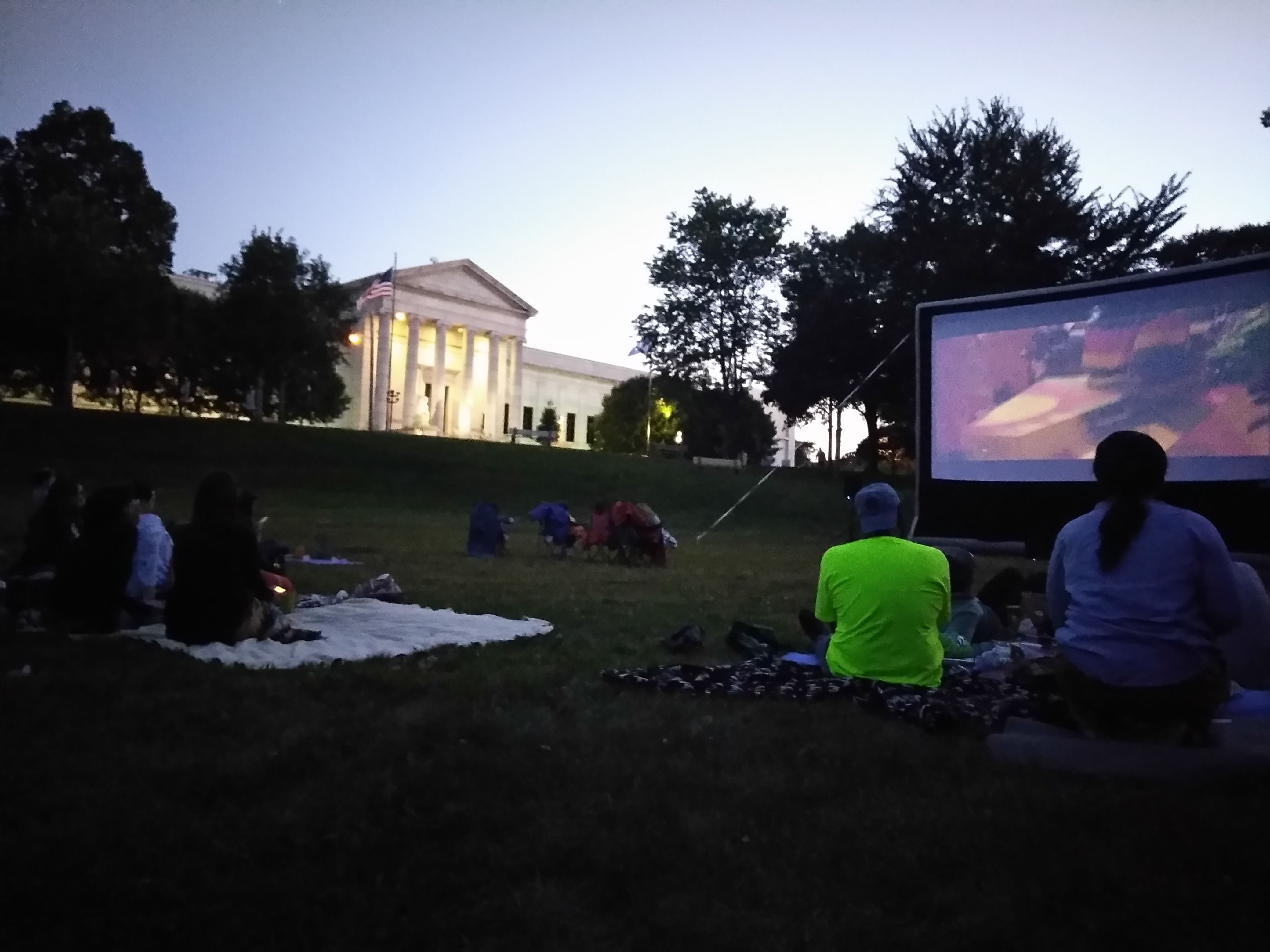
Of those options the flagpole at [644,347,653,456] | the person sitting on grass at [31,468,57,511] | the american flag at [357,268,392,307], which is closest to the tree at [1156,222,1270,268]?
the person sitting on grass at [31,468,57,511]

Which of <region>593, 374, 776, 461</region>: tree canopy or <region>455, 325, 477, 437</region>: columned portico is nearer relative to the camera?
<region>593, 374, 776, 461</region>: tree canopy

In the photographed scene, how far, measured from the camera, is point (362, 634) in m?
6.95

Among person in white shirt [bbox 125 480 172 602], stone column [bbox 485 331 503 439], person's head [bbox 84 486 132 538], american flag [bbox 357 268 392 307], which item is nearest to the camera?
person's head [bbox 84 486 132 538]

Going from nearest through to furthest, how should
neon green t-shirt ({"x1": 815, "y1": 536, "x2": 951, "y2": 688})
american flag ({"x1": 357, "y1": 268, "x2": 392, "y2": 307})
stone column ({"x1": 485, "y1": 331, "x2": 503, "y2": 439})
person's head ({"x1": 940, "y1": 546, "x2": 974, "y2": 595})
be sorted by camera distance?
neon green t-shirt ({"x1": 815, "y1": 536, "x2": 951, "y2": 688})
person's head ({"x1": 940, "y1": 546, "x2": 974, "y2": 595})
american flag ({"x1": 357, "y1": 268, "x2": 392, "y2": 307})
stone column ({"x1": 485, "y1": 331, "x2": 503, "y2": 439})

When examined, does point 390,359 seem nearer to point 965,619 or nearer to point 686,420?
point 686,420

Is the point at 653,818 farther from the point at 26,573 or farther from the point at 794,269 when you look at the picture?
the point at 794,269

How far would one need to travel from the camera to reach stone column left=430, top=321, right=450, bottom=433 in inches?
2327

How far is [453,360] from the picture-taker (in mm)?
61344

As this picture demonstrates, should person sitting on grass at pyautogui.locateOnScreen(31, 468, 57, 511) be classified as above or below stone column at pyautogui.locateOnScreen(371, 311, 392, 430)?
below

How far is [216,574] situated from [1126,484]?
500cm

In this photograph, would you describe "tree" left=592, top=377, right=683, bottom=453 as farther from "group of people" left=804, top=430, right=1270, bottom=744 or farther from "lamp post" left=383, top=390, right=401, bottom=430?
"group of people" left=804, top=430, right=1270, bottom=744

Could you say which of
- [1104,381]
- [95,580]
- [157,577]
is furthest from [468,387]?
[95,580]

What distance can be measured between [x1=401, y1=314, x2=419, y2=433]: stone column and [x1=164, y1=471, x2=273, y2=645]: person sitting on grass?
50.5 meters

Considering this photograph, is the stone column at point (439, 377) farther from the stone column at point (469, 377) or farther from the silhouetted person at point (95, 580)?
the silhouetted person at point (95, 580)
